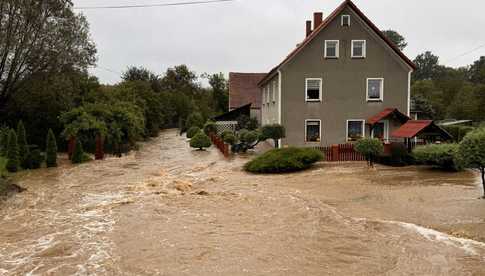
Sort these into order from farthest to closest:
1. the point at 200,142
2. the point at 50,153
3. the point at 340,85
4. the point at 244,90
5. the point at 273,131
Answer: the point at 244,90
the point at 200,142
the point at 340,85
the point at 273,131
the point at 50,153

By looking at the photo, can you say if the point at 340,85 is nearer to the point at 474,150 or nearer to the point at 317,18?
the point at 317,18

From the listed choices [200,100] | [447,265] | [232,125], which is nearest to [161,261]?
[447,265]

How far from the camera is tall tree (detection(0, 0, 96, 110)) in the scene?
2625cm

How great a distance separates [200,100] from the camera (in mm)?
75688

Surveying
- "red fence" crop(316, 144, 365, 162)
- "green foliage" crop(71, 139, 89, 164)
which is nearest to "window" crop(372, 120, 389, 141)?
"red fence" crop(316, 144, 365, 162)

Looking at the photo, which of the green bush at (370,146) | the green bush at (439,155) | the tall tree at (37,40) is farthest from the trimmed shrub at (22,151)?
the green bush at (439,155)

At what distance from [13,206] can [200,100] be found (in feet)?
204

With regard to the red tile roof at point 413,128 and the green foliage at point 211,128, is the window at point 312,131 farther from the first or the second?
the green foliage at point 211,128

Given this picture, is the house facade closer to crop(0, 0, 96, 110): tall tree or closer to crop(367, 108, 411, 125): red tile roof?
crop(367, 108, 411, 125): red tile roof

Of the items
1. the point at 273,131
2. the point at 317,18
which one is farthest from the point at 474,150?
the point at 317,18

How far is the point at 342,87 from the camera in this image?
27.7 metres

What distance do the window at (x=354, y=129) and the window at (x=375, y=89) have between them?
5.40 feet

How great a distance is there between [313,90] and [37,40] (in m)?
17.3

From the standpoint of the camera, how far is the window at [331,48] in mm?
27438
